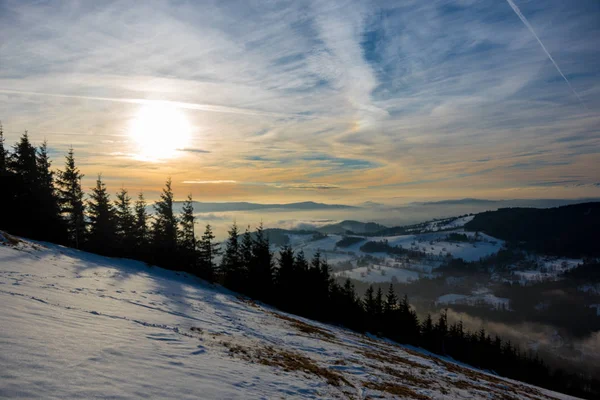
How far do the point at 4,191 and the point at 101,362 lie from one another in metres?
40.9

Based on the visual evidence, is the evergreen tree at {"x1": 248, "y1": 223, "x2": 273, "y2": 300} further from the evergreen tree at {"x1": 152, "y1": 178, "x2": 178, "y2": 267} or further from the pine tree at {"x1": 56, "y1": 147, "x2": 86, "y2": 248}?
the pine tree at {"x1": 56, "y1": 147, "x2": 86, "y2": 248}

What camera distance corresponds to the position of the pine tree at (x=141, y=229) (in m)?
47.4

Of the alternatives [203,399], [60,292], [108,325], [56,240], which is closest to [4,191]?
[56,240]

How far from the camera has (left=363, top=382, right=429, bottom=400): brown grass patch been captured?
12.5 metres

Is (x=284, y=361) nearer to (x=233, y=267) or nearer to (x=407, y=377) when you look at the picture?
(x=407, y=377)

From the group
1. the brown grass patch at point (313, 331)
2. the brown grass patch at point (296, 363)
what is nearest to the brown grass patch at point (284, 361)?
the brown grass patch at point (296, 363)

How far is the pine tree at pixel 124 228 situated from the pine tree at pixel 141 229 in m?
0.53

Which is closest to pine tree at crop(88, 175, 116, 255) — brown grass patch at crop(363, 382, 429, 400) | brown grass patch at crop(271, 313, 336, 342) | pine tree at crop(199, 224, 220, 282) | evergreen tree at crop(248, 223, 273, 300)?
pine tree at crop(199, 224, 220, 282)

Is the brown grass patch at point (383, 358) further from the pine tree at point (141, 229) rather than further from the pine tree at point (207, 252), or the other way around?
the pine tree at point (141, 229)

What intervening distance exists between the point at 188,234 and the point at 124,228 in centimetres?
968

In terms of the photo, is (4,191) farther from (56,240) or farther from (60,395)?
(60,395)

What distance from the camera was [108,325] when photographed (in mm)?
10844

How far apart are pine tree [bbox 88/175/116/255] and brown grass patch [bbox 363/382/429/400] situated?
45635 millimetres

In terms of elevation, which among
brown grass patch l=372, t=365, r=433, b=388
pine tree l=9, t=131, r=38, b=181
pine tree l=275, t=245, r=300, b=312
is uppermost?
pine tree l=9, t=131, r=38, b=181
